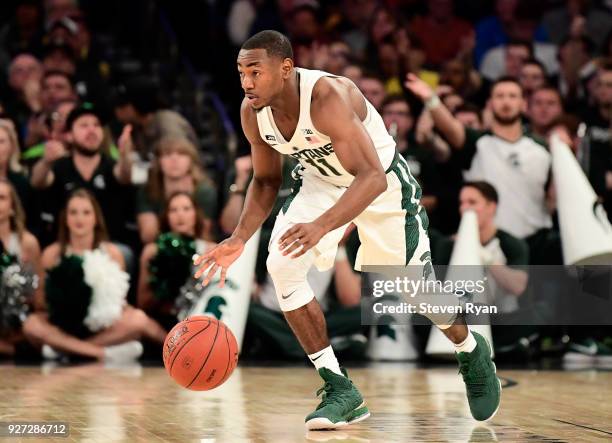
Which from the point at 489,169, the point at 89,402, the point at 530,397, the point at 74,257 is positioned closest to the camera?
the point at 89,402

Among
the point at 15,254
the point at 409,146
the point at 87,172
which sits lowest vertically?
the point at 15,254

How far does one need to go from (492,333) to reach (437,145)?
1.82 m

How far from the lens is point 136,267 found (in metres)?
10.1

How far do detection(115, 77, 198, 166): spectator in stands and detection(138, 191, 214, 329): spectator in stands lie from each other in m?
1.10

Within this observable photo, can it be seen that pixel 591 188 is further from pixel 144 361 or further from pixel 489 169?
pixel 144 361

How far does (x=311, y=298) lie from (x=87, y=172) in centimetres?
484

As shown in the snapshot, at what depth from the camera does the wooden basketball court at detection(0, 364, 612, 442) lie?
557 centimetres

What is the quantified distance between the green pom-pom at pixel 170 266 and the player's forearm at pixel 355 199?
440cm

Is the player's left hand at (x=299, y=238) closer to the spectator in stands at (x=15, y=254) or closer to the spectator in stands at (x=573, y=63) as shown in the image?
the spectator in stands at (x=15, y=254)

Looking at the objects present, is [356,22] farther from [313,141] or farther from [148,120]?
[313,141]

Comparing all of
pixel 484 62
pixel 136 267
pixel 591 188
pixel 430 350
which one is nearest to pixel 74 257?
pixel 136 267

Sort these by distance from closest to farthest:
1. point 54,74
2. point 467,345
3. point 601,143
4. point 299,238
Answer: point 299,238, point 467,345, point 601,143, point 54,74

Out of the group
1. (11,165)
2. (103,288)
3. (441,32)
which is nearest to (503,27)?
(441,32)

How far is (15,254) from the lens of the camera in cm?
973
